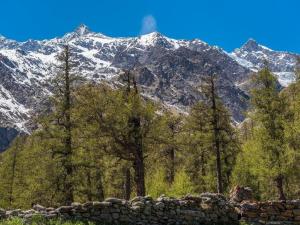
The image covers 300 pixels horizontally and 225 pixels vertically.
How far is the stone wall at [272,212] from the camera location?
2664 centimetres

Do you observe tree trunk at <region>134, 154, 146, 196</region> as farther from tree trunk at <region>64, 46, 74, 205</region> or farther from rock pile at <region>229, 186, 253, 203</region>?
rock pile at <region>229, 186, 253, 203</region>

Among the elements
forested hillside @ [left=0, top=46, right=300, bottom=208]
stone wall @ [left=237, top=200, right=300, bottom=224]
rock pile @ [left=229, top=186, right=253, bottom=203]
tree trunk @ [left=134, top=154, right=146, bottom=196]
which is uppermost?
forested hillside @ [left=0, top=46, right=300, bottom=208]

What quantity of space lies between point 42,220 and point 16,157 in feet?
131

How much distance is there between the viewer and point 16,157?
6097 centimetres

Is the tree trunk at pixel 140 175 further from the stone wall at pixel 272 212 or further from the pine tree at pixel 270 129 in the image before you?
the stone wall at pixel 272 212

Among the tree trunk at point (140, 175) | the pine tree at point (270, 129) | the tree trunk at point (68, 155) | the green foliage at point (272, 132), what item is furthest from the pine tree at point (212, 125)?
the tree trunk at point (68, 155)

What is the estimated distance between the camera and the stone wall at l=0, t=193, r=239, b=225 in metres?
23.8

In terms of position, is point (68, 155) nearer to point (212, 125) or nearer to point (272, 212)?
point (212, 125)

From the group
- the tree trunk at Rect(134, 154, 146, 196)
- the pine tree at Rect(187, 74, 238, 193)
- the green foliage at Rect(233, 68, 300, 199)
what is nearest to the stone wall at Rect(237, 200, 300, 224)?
the tree trunk at Rect(134, 154, 146, 196)

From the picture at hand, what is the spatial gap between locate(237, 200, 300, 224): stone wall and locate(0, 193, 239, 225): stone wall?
2.29ft

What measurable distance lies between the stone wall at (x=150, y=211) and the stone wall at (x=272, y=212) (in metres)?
0.70

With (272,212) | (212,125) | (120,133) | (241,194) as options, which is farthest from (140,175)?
(272,212)

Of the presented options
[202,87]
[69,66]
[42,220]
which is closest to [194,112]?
[202,87]

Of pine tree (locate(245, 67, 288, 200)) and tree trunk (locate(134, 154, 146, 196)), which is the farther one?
pine tree (locate(245, 67, 288, 200))
